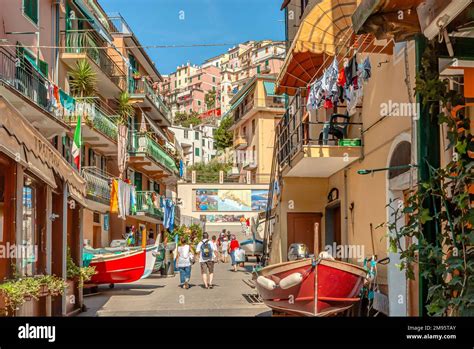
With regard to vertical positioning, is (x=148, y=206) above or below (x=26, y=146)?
below

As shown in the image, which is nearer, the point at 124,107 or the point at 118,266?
the point at 118,266

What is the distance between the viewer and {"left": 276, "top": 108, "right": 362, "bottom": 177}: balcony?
42.0ft

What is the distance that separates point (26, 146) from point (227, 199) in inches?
1583

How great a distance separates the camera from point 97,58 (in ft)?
75.6

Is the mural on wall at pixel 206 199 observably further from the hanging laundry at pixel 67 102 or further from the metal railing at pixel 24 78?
the metal railing at pixel 24 78

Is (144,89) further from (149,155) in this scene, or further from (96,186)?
(96,186)

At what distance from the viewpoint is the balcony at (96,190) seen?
22.2 meters

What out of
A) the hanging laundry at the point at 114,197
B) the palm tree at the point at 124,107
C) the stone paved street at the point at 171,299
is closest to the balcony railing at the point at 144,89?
the palm tree at the point at 124,107

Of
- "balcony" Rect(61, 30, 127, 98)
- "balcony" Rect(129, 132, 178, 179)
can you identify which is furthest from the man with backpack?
"balcony" Rect(129, 132, 178, 179)

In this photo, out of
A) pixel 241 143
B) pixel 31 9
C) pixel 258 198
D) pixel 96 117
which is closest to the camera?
pixel 31 9

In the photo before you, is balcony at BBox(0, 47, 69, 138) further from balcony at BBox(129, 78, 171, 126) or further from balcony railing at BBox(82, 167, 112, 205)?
balcony at BBox(129, 78, 171, 126)

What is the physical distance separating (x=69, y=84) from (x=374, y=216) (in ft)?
44.5

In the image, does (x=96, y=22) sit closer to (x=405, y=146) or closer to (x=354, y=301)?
(x=405, y=146)

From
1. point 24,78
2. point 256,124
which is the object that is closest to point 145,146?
point 24,78
